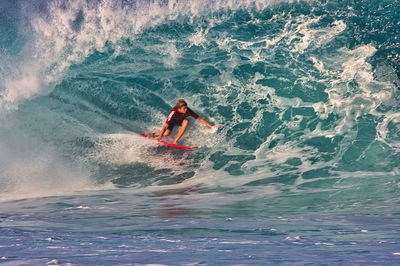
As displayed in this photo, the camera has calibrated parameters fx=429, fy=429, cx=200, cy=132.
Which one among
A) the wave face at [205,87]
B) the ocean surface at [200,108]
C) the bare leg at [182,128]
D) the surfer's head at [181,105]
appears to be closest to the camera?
the ocean surface at [200,108]

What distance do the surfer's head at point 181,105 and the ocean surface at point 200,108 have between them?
566mm

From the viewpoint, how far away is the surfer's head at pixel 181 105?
8.71m

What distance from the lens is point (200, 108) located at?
378 inches

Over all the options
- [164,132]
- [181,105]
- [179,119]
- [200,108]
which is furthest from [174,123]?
[200,108]

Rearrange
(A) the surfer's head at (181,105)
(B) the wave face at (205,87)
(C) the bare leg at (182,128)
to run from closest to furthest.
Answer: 1. (A) the surfer's head at (181,105)
2. (B) the wave face at (205,87)
3. (C) the bare leg at (182,128)

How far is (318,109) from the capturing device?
9328 millimetres

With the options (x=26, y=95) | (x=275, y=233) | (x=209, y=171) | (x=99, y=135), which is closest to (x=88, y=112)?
(x=99, y=135)

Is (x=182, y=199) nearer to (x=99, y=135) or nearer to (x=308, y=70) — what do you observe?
(x=99, y=135)

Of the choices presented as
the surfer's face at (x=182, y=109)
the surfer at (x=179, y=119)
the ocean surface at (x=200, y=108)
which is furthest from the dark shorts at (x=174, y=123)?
the ocean surface at (x=200, y=108)

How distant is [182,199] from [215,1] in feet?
18.3

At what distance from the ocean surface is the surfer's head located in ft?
1.86

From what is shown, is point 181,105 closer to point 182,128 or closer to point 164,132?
point 182,128

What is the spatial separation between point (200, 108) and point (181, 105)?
3.16 feet

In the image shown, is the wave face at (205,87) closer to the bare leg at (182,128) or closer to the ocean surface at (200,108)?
the ocean surface at (200,108)
